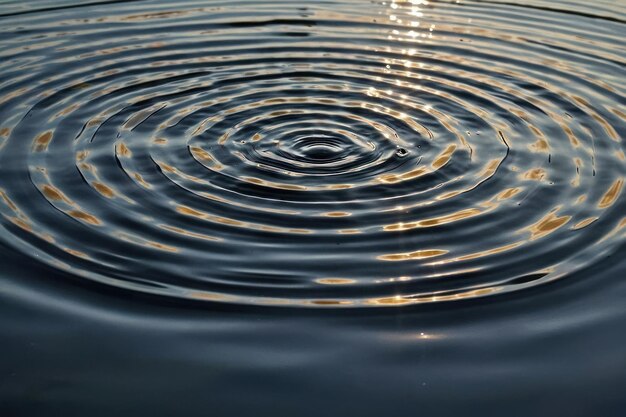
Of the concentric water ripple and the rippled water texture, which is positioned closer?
the rippled water texture

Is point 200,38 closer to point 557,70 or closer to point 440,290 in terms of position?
point 557,70

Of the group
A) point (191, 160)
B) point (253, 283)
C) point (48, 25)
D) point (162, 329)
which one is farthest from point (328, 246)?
point (48, 25)

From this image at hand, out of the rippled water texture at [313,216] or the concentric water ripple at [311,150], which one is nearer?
the rippled water texture at [313,216]

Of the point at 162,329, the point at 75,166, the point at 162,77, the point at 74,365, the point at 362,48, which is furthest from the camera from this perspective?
the point at 362,48

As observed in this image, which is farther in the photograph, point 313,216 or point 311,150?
point 311,150

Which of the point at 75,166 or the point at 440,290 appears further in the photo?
the point at 75,166
